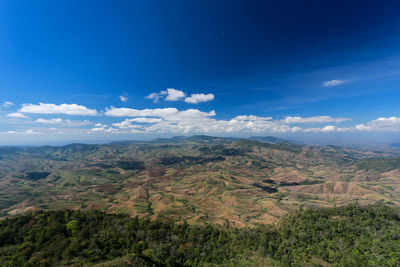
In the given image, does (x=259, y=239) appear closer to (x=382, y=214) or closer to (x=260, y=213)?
(x=382, y=214)

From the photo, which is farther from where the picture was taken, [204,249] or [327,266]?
[204,249]

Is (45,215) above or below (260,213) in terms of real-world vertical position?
above

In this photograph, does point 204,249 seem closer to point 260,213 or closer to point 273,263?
point 273,263

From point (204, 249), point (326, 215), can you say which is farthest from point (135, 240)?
point (326, 215)

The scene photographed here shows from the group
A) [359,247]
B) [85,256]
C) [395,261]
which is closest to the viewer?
[395,261]

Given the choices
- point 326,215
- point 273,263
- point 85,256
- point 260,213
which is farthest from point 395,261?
point 260,213

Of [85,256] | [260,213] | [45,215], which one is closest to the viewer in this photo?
[85,256]

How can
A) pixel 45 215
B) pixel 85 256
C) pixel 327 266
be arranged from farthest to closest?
pixel 45 215 → pixel 327 266 → pixel 85 256

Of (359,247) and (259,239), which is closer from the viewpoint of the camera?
(359,247)

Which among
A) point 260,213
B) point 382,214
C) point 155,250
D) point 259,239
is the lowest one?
point 260,213
